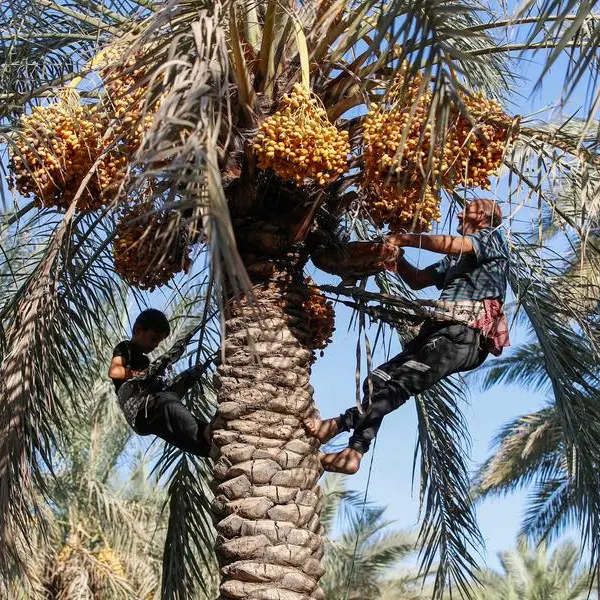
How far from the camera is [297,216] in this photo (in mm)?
4703

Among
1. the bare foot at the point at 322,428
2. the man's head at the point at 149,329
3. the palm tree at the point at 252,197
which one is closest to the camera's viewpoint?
the palm tree at the point at 252,197

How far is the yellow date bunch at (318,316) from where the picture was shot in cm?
482

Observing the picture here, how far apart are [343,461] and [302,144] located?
151 cm

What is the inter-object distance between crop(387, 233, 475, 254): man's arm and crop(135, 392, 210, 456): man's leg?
119 centimetres

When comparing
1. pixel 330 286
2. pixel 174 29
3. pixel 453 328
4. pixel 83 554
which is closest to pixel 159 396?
pixel 330 286

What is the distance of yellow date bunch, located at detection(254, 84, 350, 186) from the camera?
3986 millimetres

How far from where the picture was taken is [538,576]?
17.9m

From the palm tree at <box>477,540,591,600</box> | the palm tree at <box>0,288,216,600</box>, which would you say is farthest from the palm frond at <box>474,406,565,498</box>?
the palm tree at <box>0,288,216,600</box>

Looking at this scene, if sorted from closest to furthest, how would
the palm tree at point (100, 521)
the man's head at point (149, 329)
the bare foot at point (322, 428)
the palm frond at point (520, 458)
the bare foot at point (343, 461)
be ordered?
the bare foot at point (322, 428) → the bare foot at point (343, 461) → the man's head at point (149, 329) → the palm tree at point (100, 521) → the palm frond at point (520, 458)

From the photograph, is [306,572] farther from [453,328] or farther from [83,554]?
[83,554]

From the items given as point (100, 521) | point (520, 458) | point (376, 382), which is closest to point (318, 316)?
point (376, 382)

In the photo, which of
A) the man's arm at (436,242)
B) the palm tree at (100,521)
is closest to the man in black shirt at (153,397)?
the man's arm at (436,242)

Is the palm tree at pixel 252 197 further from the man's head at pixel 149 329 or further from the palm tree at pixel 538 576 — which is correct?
the palm tree at pixel 538 576

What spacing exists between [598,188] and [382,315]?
1.25 m
